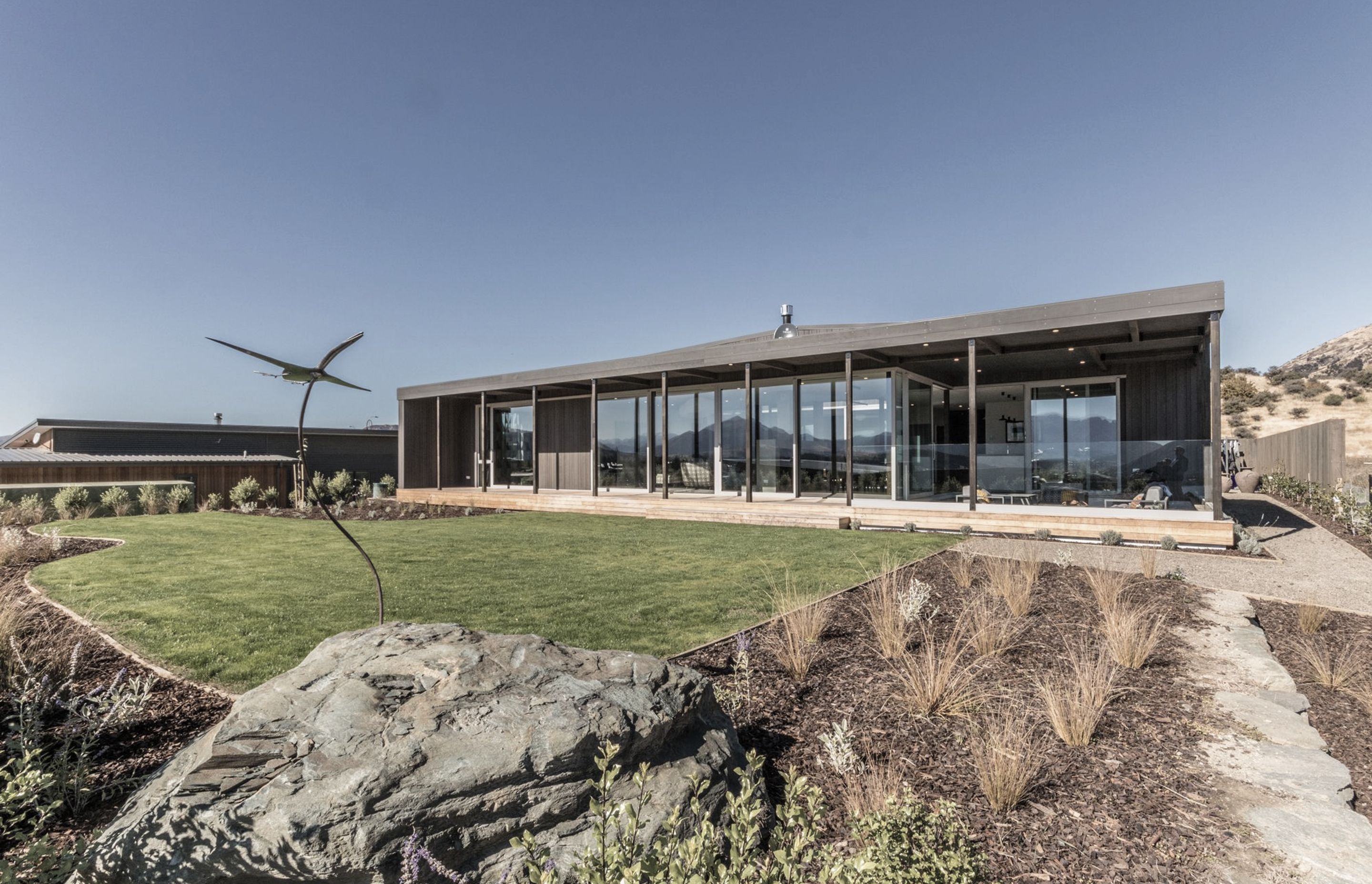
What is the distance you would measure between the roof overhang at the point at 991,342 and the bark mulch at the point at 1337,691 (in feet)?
16.0

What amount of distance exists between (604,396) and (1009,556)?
12.3m

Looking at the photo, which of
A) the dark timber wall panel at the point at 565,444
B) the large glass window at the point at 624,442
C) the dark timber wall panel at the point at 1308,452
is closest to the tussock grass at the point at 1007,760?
the large glass window at the point at 624,442

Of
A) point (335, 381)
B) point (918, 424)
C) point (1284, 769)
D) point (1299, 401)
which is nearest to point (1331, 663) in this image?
point (1284, 769)

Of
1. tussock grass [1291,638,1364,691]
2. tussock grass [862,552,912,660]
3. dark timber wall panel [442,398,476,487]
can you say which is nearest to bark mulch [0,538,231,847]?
tussock grass [862,552,912,660]

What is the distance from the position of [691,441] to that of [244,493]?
12.9 meters

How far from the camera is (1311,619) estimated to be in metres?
4.81

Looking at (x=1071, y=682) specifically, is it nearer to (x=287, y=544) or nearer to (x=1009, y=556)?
(x=1009, y=556)

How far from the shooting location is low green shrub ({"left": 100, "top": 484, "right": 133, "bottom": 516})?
537 inches

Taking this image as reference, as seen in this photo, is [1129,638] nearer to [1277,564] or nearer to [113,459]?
[1277,564]

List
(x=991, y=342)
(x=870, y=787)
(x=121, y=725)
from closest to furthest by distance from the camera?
(x=870, y=787)
(x=121, y=725)
(x=991, y=342)

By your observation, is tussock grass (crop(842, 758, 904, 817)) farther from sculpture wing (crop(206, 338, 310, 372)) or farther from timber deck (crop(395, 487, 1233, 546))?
timber deck (crop(395, 487, 1233, 546))

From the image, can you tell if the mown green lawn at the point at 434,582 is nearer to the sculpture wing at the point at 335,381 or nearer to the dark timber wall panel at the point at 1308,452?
the sculpture wing at the point at 335,381

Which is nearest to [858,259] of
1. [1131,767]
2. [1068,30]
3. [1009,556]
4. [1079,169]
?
[1079,169]

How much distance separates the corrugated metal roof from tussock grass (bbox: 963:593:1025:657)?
21814 mm
